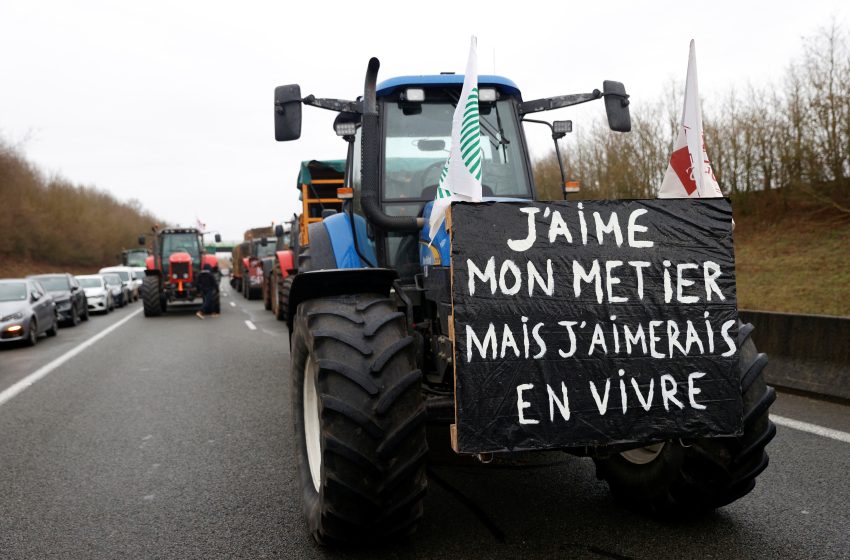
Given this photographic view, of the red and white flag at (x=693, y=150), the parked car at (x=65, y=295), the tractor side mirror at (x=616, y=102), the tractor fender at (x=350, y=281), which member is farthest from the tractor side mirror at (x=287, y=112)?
the parked car at (x=65, y=295)

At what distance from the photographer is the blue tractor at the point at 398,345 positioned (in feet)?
10.9

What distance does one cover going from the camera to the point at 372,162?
4.18 m

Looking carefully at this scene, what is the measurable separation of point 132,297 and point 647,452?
35475 millimetres

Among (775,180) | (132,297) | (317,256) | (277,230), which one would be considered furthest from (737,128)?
(132,297)

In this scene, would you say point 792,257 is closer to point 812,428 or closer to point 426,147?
point 812,428

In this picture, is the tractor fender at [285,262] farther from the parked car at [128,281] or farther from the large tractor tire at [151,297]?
the parked car at [128,281]

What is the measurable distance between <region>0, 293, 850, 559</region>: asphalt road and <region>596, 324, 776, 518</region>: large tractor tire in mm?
159

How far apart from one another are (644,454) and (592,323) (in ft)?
3.94

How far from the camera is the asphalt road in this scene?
374 centimetres

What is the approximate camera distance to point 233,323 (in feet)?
63.6

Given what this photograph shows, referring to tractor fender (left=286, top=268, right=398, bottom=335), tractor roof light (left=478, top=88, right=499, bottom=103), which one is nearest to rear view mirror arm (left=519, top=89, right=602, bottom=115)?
tractor roof light (left=478, top=88, right=499, bottom=103)

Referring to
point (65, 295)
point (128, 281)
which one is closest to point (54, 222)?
point (128, 281)

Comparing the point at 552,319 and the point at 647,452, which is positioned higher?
the point at 552,319

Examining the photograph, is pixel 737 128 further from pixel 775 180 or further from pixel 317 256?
pixel 317 256
